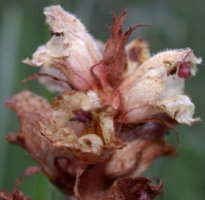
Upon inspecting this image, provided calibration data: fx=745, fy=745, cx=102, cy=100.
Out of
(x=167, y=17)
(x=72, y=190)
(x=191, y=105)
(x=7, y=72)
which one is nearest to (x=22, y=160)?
(x=7, y=72)

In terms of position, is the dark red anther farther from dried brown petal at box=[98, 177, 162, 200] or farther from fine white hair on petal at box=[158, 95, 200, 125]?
dried brown petal at box=[98, 177, 162, 200]

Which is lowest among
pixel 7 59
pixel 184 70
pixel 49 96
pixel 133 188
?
pixel 133 188

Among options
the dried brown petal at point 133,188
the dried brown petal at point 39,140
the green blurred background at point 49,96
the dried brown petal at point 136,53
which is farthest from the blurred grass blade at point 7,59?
the dried brown petal at point 133,188

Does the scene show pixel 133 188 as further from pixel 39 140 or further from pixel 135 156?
pixel 39 140

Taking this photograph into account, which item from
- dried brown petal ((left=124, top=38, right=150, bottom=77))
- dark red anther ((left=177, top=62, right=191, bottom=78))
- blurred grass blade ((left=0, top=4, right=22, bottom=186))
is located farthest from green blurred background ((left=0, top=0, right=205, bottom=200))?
dark red anther ((left=177, top=62, right=191, bottom=78))

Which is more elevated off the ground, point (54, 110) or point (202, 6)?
point (202, 6)

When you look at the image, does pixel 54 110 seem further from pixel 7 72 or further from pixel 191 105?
pixel 7 72

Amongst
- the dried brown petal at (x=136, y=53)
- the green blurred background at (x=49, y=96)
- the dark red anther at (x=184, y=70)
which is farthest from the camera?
the green blurred background at (x=49, y=96)

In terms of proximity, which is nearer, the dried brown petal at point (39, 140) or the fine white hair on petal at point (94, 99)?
the fine white hair on petal at point (94, 99)

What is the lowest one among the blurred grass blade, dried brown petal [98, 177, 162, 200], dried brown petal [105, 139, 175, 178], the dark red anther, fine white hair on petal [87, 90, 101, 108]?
dried brown petal [98, 177, 162, 200]

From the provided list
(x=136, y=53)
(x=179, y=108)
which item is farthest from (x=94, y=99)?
(x=136, y=53)

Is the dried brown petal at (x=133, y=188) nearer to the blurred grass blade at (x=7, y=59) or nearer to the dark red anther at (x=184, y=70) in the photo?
the dark red anther at (x=184, y=70)
